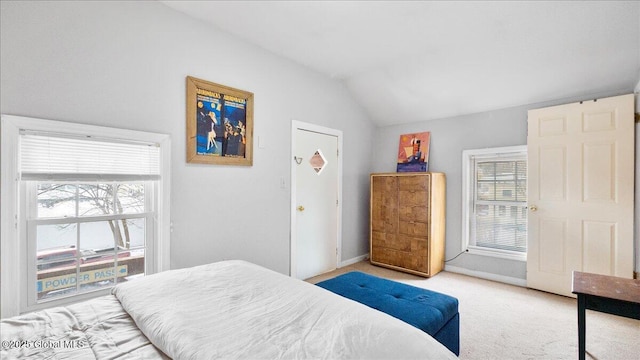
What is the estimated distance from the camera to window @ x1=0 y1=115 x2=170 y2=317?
1.80 m

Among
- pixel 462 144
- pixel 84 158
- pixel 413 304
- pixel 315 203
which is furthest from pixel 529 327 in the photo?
pixel 84 158

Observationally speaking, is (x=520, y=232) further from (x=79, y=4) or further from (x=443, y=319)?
(x=79, y=4)

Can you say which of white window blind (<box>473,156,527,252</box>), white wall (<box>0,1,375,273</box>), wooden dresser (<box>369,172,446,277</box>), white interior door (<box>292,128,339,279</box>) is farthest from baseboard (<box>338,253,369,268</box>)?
white window blind (<box>473,156,527,252</box>)

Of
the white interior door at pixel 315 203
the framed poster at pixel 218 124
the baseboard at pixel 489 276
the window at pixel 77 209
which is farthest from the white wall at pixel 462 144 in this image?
the window at pixel 77 209

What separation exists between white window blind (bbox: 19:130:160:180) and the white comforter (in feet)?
3.38

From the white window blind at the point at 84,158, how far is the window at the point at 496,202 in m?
3.71

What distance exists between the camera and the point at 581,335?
70.0 inches

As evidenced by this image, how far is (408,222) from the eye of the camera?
3.87 meters

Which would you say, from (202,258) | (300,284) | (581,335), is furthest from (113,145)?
(581,335)

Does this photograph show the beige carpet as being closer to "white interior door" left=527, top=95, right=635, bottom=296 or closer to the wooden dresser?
"white interior door" left=527, top=95, right=635, bottom=296

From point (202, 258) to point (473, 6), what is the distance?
3220 millimetres

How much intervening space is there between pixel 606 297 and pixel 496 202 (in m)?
2.19

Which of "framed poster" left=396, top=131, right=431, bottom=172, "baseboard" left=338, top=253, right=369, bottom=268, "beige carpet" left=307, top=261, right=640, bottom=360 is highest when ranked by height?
"framed poster" left=396, top=131, right=431, bottom=172

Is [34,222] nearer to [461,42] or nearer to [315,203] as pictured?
[315,203]
